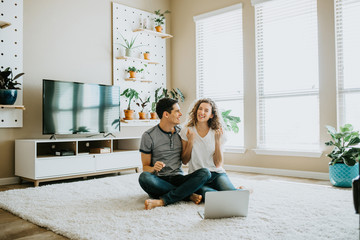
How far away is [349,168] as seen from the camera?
9.78ft

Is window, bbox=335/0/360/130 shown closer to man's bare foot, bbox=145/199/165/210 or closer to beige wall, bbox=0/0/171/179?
man's bare foot, bbox=145/199/165/210

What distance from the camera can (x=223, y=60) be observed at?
179 inches

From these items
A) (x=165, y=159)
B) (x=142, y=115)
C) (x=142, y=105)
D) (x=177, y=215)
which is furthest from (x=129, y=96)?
(x=177, y=215)

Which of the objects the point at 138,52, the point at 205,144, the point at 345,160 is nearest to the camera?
the point at 205,144

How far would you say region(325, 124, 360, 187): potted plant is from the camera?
115 inches

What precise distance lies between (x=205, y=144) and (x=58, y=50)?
243 centimetres

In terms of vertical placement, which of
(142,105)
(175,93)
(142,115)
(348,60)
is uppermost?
(348,60)

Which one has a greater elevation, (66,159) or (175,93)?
(175,93)

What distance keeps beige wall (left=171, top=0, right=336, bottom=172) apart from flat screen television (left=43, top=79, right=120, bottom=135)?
1.35 meters

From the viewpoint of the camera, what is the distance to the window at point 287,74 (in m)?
3.65

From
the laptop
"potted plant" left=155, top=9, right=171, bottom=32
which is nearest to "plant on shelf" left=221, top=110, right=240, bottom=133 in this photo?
"potted plant" left=155, top=9, right=171, bottom=32

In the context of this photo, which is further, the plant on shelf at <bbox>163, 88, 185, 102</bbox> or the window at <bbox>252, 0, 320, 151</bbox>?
the plant on shelf at <bbox>163, 88, 185, 102</bbox>

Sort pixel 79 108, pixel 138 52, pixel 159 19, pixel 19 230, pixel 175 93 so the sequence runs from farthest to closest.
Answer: pixel 175 93 < pixel 159 19 < pixel 138 52 < pixel 79 108 < pixel 19 230

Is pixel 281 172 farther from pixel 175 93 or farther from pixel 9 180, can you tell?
pixel 9 180
